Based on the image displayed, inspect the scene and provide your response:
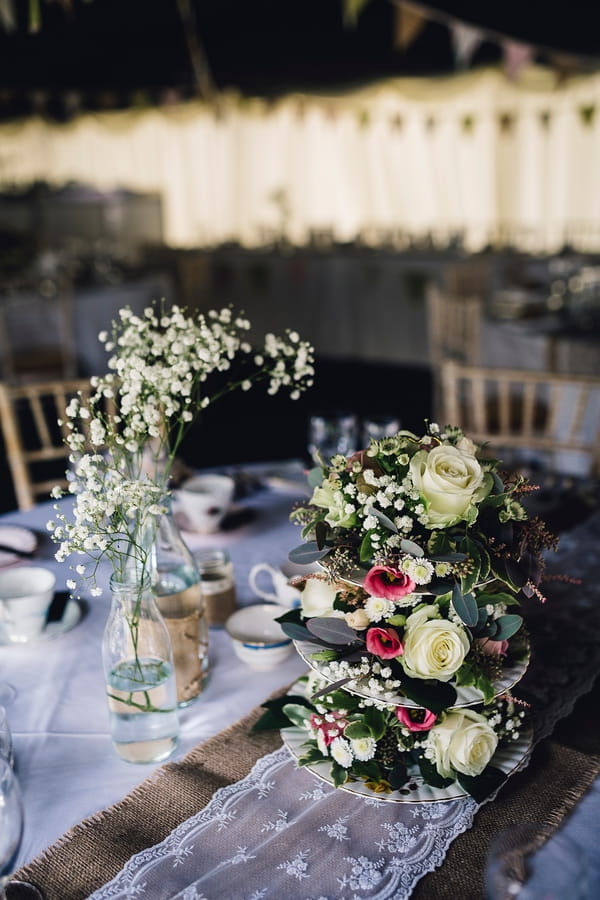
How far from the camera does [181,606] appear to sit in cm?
116

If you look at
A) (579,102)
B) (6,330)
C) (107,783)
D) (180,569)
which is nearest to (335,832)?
(107,783)

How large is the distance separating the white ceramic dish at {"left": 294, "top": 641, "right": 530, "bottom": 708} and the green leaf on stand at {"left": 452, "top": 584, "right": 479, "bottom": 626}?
0.33 feet

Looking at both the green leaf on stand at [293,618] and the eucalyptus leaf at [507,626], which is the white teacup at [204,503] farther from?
the eucalyptus leaf at [507,626]

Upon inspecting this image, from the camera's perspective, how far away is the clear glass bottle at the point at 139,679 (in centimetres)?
101

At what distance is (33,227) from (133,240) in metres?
1.04

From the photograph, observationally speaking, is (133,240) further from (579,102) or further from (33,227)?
(579,102)

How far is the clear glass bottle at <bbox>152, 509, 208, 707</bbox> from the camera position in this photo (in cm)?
112

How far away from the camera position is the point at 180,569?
3.84 feet

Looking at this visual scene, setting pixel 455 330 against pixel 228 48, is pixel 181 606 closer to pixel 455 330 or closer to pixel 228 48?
pixel 455 330

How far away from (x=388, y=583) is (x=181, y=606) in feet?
1.32

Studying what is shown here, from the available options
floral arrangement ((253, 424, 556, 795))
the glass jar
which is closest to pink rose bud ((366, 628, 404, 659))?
floral arrangement ((253, 424, 556, 795))

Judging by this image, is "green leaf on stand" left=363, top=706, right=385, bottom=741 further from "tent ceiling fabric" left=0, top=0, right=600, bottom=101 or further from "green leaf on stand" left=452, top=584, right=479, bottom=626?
"tent ceiling fabric" left=0, top=0, right=600, bottom=101

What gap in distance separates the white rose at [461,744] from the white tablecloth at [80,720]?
11cm

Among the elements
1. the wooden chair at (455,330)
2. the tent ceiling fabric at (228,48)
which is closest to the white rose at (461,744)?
the wooden chair at (455,330)
